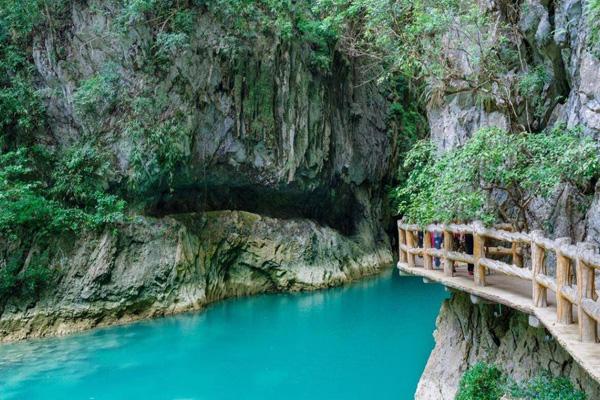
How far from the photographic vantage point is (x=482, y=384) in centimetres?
630

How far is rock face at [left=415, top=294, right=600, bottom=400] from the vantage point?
5.95 metres

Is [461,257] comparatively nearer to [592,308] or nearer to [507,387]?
[507,387]

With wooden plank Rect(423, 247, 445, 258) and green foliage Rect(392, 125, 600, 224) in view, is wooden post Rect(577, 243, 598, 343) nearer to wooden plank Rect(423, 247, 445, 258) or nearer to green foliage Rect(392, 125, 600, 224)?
green foliage Rect(392, 125, 600, 224)

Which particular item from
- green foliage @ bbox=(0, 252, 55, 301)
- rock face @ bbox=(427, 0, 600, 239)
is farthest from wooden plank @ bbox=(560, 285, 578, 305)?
green foliage @ bbox=(0, 252, 55, 301)

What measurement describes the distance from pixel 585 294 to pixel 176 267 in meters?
12.5

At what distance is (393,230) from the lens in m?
25.4

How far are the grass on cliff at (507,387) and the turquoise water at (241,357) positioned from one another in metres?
2.32

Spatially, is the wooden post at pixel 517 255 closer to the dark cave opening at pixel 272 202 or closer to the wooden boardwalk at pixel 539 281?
the wooden boardwalk at pixel 539 281

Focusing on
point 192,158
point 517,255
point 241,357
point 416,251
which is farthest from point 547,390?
point 192,158

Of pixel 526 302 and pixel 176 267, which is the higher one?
pixel 526 302

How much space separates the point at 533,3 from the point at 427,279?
5.79 meters

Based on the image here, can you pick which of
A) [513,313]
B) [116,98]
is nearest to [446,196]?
[513,313]

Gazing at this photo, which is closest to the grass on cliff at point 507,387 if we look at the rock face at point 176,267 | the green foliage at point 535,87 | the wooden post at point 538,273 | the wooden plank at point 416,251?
the wooden post at point 538,273

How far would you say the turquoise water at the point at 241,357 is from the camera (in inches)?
367
